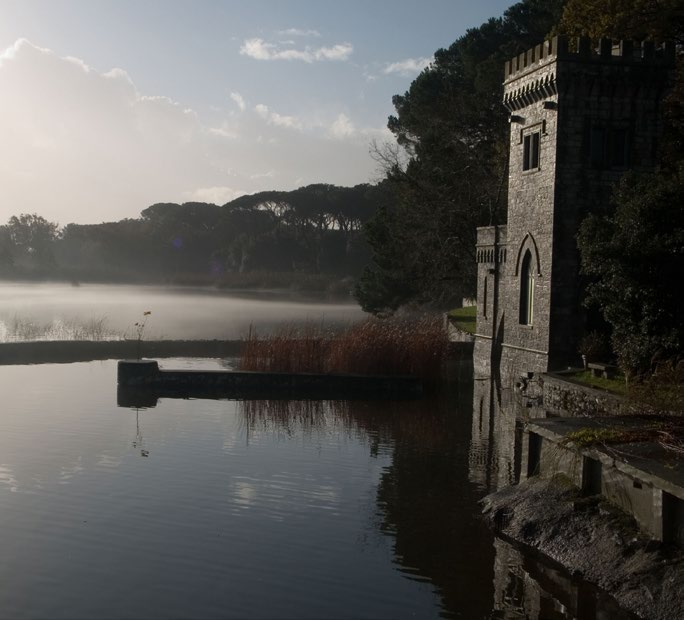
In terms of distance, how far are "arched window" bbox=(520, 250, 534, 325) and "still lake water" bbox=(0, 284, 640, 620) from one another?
4.67 metres

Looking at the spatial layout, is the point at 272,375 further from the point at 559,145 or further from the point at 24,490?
the point at 24,490

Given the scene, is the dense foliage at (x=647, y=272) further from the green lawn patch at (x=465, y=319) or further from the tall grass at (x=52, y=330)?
the tall grass at (x=52, y=330)

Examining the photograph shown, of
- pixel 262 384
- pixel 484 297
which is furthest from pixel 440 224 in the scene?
pixel 262 384

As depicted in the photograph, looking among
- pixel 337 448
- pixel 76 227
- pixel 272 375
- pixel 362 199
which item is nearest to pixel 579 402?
pixel 337 448

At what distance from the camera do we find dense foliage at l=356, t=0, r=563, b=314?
35.0 m

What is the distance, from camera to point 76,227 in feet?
322

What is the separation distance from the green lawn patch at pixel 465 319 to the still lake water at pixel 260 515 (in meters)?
14.1

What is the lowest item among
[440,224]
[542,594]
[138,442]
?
[542,594]

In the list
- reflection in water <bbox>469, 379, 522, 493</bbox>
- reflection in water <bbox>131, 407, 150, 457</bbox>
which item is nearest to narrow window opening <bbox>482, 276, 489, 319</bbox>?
reflection in water <bbox>469, 379, 522, 493</bbox>

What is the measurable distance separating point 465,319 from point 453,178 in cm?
557

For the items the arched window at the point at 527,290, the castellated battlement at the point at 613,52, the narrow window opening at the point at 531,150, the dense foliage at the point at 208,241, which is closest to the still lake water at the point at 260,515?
the arched window at the point at 527,290

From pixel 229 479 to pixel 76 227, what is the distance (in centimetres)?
9066

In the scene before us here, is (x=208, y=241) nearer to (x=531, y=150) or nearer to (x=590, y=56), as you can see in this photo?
(x=531, y=150)

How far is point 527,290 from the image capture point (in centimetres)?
2267
